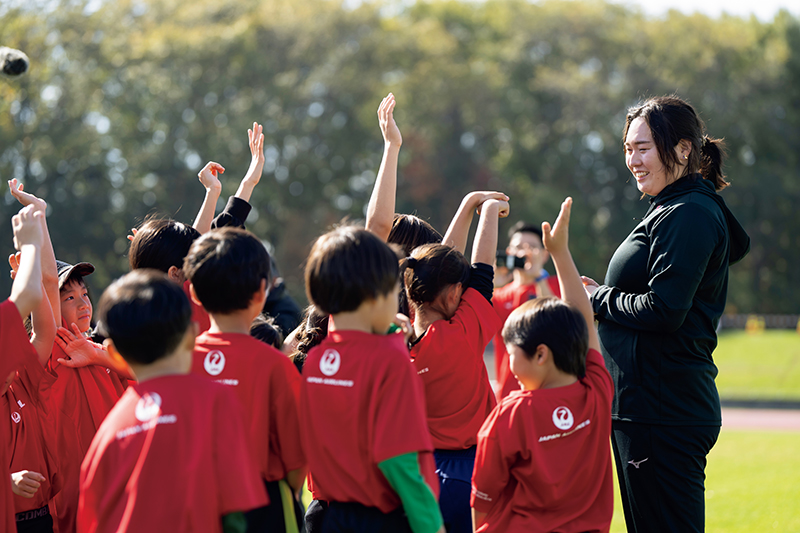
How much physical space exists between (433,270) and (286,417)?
3.01 ft

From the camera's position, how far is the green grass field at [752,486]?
20.2 feet

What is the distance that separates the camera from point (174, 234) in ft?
10.9

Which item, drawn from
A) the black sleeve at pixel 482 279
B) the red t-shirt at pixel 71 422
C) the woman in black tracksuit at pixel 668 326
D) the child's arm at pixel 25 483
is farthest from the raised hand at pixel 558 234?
the child's arm at pixel 25 483

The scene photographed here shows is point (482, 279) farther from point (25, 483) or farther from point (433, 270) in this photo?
point (25, 483)

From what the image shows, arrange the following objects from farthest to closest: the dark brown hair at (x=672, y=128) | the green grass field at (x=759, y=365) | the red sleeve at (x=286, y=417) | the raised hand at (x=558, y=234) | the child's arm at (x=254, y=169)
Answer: the green grass field at (x=759, y=365) → the child's arm at (x=254, y=169) → the dark brown hair at (x=672, y=128) → the raised hand at (x=558, y=234) → the red sleeve at (x=286, y=417)

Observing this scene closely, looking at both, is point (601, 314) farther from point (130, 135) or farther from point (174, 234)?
point (130, 135)

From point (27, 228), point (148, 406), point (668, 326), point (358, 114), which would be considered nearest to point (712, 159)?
point (668, 326)

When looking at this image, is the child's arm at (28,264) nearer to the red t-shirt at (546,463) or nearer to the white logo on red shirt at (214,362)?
the white logo on red shirt at (214,362)

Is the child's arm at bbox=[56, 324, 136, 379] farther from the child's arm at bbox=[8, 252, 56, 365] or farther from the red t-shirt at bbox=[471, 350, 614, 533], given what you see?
the red t-shirt at bbox=[471, 350, 614, 533]

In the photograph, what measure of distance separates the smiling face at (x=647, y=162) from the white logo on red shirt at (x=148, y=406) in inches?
92.6

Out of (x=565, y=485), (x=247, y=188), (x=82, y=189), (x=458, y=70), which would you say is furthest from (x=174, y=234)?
(x=458, y=70)

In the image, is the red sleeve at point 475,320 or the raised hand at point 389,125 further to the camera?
the raised hand at point 389,125

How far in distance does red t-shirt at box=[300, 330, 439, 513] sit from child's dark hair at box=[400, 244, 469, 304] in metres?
0.68

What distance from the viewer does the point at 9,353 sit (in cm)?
275
